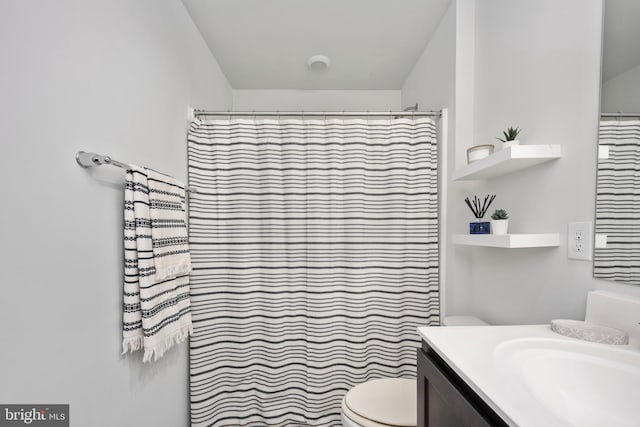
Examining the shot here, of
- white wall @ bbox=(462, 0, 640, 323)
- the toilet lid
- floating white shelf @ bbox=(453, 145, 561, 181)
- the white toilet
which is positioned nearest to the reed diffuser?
white wall @ bbox=(462, 0, 640, 323)

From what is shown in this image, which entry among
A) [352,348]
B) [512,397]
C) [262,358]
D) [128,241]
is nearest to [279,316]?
[262,358]

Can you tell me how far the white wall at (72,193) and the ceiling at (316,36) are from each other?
60cm

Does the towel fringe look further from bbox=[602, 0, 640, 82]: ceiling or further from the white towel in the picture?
bbox=[602, 0, 640, 82]: ceiling

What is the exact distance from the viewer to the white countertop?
1.45ft

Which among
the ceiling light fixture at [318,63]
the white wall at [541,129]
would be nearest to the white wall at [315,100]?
the ceiling light fixture at [318,63]

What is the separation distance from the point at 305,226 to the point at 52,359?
3.75ft

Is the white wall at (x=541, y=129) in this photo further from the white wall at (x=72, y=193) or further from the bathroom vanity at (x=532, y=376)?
the white wall at (x=72, y=193)

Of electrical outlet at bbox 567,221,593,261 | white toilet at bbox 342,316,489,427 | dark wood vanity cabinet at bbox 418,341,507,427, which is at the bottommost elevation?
white toilet at bbox 342,316,489,427

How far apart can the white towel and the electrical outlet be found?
4.98ft

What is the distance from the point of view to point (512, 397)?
488mm

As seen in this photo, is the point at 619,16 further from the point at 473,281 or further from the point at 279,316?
the point at 279,316

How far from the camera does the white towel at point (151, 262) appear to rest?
1013 mm

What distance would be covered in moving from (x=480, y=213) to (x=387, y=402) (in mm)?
983

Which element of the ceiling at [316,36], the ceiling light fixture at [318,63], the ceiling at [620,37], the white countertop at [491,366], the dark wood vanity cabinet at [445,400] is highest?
the ceiling at [316,36]
